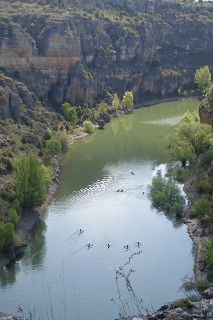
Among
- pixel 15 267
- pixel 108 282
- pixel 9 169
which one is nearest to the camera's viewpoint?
pixel 108 282

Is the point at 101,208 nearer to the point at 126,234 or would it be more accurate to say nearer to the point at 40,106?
the point at 126,234

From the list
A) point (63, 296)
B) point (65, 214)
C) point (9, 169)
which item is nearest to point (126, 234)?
point (65, 214)

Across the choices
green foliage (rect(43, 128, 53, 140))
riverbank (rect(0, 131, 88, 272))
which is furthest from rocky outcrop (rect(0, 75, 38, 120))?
riverbank (rect(0, 131, 88, 272))

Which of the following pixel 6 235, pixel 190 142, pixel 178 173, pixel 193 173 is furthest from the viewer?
pixel 190 142

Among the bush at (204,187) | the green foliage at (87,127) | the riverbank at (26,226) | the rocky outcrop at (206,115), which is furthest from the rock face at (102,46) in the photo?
the bush at (204,187)

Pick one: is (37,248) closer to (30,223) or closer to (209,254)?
(30,223)

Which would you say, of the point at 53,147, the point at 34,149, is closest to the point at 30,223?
the point at 34,149

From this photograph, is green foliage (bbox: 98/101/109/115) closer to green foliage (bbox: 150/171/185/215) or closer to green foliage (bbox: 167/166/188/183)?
green foliage (bbox: 167/166/188/183)
